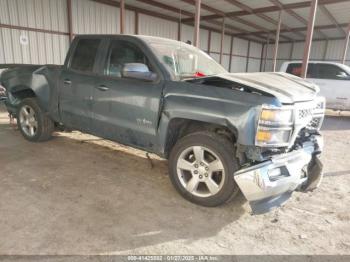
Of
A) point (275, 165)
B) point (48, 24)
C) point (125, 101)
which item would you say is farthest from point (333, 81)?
point (48, 24)

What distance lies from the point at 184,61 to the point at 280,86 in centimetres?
135

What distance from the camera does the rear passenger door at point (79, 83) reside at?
159 inches

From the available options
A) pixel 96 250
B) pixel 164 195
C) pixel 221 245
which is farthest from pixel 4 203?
pixel 221 245

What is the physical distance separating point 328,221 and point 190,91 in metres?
2.04

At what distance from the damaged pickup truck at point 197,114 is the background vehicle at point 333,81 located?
7.06 meters

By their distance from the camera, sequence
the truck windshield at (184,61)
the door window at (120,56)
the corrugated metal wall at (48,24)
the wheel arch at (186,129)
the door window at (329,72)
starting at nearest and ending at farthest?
the wheel arch at (186,129), the truck windshield at (184,61), the door window at (120,56), the door window at (329,72), the corrugated metal wall at (48,24)

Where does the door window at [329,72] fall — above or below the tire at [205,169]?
above

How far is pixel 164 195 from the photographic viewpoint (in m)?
3.43

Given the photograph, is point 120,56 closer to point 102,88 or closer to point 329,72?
point 102,88

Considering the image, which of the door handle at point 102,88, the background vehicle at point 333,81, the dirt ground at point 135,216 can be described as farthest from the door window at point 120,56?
the background vehicle at point 333,81

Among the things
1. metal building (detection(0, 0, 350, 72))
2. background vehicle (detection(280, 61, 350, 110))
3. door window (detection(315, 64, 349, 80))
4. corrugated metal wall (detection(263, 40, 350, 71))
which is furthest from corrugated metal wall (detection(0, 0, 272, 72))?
corrugated metal wall (detection(263, 40, 350, 71))

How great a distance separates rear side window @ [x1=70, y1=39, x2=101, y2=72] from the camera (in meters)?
4.09

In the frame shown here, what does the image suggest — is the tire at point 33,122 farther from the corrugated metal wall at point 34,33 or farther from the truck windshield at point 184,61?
the corrugated metal wall at point 34,33

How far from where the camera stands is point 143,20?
16156mm
